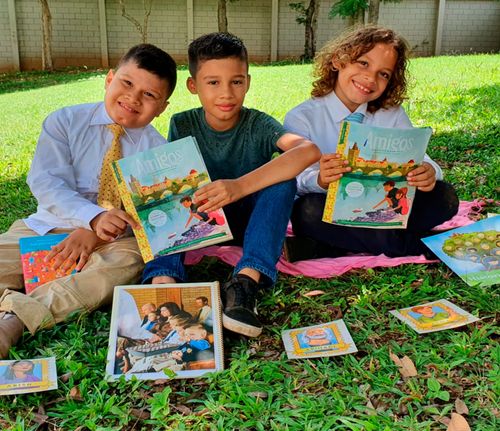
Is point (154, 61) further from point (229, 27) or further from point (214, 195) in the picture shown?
point (229, 27)

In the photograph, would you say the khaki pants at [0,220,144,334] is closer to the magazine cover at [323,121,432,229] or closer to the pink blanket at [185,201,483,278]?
the pink blanket at [185,201,483,278]

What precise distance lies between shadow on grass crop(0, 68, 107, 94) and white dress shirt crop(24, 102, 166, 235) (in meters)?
9.23

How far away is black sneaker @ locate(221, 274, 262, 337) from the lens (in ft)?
6.08

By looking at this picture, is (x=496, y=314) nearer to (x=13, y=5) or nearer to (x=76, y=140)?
(x=76, y=140)

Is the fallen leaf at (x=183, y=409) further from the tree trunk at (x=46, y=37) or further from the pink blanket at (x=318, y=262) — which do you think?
the tree trunk at (x=46, y=37)

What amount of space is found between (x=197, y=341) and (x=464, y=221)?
1.69 meters

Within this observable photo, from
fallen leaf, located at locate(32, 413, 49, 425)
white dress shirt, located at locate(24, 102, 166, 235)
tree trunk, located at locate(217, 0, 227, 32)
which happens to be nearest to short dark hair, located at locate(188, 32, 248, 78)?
white dress shirt, located at locate(24, 102, 166, 235)

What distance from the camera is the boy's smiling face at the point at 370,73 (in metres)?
2.49

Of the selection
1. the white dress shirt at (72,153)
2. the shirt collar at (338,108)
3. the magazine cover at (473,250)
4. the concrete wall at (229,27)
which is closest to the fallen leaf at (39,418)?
the white dress shirt at (72,153)

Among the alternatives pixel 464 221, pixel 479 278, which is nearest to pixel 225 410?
pixel 479 278

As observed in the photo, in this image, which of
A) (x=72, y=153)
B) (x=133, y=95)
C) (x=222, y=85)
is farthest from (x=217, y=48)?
(x=72, y=153)

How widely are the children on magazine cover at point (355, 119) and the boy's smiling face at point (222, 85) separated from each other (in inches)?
13.7

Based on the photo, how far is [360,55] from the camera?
8.22 feet

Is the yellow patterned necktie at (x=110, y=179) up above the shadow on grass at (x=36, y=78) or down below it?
above
